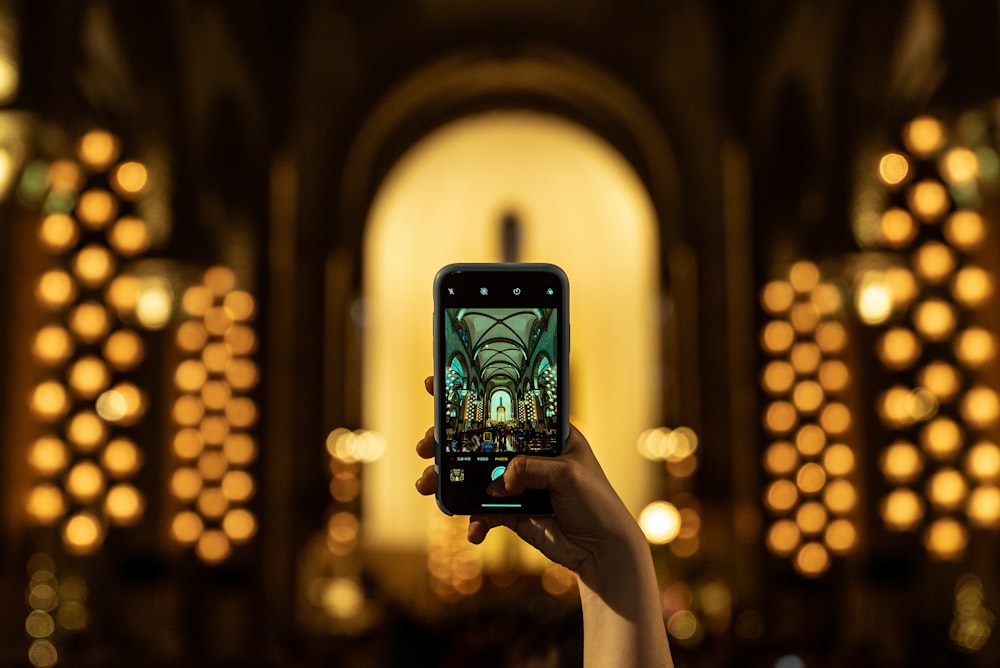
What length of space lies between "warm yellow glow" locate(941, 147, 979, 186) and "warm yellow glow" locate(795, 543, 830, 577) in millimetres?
5684

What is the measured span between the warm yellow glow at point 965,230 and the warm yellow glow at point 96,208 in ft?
26.7

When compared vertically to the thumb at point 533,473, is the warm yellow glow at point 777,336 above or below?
above

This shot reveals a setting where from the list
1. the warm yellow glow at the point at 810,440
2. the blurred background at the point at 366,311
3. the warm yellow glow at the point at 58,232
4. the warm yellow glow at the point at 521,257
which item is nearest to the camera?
the blurred background at the point at 366,311

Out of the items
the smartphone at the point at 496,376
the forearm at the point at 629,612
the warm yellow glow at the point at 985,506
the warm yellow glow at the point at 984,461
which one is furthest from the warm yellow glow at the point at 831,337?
the forearm at the point at 629,612

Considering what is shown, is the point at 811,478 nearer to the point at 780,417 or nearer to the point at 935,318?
the point at 780,417

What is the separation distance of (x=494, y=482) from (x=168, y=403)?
492 inches

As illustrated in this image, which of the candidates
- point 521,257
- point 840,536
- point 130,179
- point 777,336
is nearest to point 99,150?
point 130,179

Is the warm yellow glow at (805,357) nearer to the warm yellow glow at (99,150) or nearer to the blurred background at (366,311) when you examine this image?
the blurred background at (366,311)

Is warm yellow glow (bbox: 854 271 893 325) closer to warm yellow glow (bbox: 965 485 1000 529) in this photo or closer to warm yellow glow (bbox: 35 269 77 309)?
warm yellow glow (bbox: 965 485 1000 529)

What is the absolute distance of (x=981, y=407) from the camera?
33.7 feet

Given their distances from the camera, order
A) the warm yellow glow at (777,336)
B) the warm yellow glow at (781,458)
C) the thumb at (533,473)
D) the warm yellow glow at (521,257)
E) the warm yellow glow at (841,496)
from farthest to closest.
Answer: the warm yellow glow at (521,257) < the warm yellow glow at (777,336) < the warm yellow glow at (781,458) < the warm yellow glow at (841,496) < the thumb at (533,473)

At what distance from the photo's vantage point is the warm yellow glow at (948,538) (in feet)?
36.7

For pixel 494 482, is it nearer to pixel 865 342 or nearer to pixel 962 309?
pixel 962 309

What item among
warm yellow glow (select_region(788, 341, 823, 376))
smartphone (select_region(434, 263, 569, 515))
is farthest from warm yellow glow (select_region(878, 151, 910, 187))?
smartphone (select_region(434, 263, 569, 515))
